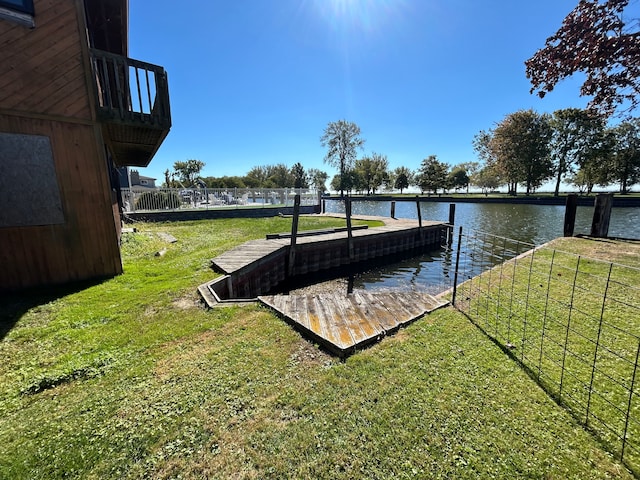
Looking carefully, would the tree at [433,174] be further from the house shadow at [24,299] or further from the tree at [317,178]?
the house shadow at [24,299]

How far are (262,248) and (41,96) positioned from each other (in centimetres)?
512

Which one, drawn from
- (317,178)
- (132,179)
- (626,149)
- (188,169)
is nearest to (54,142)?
(132,179)

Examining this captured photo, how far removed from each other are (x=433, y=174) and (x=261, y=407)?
207 ft

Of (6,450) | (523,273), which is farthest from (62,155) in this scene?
(523,273)

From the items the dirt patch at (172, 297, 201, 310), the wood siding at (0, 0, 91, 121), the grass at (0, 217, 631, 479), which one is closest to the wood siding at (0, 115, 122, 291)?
the wood siding at (0, 0, 91, 121)

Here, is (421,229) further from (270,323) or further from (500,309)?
(270,323)

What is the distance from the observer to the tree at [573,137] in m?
34.4

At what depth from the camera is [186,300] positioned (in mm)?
4172

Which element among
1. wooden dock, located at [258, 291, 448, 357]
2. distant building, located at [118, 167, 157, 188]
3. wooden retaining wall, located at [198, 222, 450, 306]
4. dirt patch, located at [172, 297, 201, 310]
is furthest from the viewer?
distant building, located at [118, 167, 157, 188]

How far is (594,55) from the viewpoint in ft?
23.4

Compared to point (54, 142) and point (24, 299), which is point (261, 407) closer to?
point (24, 299)

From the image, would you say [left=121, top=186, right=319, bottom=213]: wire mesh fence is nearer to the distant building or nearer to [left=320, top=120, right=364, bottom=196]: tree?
the distant building

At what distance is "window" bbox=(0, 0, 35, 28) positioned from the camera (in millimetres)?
3754

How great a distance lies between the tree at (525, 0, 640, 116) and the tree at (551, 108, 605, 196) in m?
36.6
